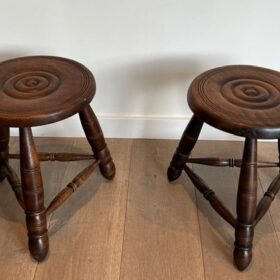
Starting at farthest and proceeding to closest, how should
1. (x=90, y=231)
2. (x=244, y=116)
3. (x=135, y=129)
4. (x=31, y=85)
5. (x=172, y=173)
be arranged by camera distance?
(x=135, y=129)
(x=172, y=173)
(x=90, y=231)
(x=31, y=85)
(x=244, y=116)

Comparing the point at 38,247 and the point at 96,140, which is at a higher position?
the point at 96,140

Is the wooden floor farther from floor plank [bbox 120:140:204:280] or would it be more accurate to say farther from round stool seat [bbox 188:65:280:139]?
round stool seat [bbox 188:65:280:139]

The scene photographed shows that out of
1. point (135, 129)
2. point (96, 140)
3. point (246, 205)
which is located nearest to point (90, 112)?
point (96, 140)

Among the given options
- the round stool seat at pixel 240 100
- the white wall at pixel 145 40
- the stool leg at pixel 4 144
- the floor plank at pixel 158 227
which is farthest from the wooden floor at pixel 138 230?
the round stool seat at pixel 240 100

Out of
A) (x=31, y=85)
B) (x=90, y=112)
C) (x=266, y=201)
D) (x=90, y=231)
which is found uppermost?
(x=31, y=85)

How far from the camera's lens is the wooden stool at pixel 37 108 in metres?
0.77

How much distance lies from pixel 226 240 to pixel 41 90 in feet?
1.92

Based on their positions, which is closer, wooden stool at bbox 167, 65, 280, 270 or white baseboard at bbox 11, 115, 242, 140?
wooden stool at bbox 167, 65, 280, 270

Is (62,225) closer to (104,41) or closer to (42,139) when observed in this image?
(42,139)

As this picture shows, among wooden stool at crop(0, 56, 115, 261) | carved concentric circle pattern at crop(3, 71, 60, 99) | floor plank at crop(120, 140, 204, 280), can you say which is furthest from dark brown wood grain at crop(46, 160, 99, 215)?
carved concentric circle pattern at crop(3, 71, 60, 99)

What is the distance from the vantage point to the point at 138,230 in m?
0.98

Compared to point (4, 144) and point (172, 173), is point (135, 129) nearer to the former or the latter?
point (172, 173)

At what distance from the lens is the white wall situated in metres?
1.07

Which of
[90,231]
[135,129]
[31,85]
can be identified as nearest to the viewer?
[31,85]
